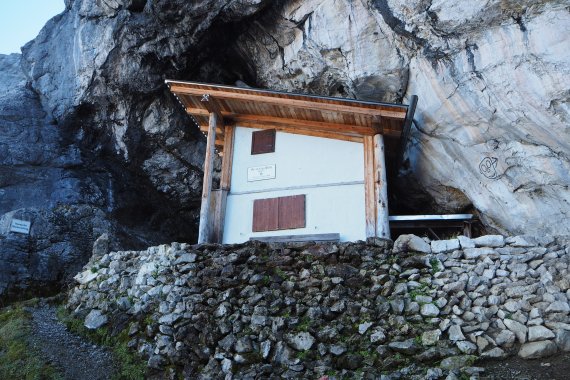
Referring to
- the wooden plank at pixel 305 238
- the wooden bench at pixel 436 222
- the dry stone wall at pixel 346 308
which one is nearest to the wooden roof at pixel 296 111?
the wooden bench at pixel 436 222

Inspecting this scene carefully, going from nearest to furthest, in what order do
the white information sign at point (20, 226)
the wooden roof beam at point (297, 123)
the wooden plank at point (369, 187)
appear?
the wooden plank at point (369, 187) < the wooden roof beam at point (297, 123) < the white information sign at point (20, 226)

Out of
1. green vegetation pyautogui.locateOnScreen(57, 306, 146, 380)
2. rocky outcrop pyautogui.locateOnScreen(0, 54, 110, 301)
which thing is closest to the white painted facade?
green vegetation pyautogui.locateOnScreen(57, 306, 146, 380)

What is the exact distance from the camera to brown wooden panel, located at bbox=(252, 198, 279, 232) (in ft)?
46.4

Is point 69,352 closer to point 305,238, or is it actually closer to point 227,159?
point 305,238

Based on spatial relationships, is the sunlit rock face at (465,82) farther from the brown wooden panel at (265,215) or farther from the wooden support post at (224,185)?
the brown wooden panel at (265,215)

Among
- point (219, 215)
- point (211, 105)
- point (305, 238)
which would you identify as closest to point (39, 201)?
point (211, 105)

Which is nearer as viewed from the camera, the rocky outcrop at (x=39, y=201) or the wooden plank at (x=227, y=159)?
the wooden plank at (x=227, y=159)

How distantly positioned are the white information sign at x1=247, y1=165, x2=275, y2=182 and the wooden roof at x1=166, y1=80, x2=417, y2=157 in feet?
4.20

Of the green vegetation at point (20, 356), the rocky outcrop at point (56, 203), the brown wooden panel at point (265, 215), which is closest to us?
the green vegetation at point (20, 356)

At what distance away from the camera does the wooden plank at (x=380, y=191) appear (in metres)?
13.2

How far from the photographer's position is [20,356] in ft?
36.6

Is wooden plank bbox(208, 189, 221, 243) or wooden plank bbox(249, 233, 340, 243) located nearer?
wooden plank bbox(249, 233, 340, 243)

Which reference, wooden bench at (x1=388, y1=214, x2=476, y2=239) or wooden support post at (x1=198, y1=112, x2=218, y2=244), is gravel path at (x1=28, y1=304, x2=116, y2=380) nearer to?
wooden support post at (x1=198, y1=112, x2=218, y2=244)

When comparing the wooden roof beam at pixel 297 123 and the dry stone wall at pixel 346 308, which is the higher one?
the wooden roof beam at pixel 297 123
